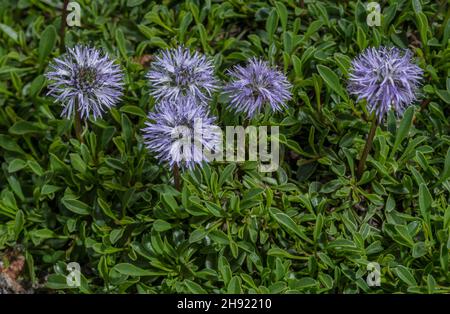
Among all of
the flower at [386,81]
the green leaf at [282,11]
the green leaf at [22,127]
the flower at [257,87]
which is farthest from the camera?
the green leaf at [282,11]

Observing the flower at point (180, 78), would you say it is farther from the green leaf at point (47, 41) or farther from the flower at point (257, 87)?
the green leaf at point (47, 41)

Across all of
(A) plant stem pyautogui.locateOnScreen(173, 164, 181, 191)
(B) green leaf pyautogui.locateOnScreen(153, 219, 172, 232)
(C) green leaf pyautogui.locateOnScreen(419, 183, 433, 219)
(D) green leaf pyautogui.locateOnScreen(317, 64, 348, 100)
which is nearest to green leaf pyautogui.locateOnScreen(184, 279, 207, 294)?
(B) green leaf pyautogui.locateOnScreen(153, 219, 172, 232)

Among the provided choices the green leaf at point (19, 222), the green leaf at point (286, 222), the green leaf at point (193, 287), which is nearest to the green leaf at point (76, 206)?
the green leaf at point (19, 222)

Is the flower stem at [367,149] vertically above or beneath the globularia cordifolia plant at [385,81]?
beneath

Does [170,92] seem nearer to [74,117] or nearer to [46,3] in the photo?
[74,117]

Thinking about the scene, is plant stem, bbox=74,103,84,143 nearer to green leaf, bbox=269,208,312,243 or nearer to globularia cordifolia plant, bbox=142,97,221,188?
globularia cordifolia plant, bbox=142,97,221,188
